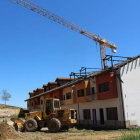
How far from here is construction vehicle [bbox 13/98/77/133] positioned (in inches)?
746

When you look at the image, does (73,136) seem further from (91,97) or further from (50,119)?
(91,97)

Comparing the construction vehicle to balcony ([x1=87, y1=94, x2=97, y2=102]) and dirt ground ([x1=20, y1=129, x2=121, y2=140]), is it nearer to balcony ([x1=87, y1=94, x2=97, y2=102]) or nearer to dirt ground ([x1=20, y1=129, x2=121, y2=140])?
dirt ground ([x1=20, y1=129, x2=121, y2=140])

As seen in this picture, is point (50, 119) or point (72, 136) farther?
point (50, 119)

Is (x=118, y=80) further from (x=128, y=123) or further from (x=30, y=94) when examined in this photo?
(x=30, y=94)

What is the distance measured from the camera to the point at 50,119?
1972 centimetres

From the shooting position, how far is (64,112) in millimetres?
19484

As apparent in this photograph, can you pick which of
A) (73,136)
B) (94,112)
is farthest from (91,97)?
(73,136)

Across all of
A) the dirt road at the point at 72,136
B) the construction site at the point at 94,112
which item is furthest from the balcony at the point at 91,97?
the dirt road at the point at 72,136

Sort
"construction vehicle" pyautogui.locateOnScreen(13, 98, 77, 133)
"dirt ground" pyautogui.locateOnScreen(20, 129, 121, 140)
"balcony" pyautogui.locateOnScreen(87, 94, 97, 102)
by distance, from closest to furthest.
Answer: "dirt ground" pyautogui.locateOnScreen(20, 129, 121, 140)
"construction vehicle" pyautogui.locateOnScreen(13, 98, 77, 133)
"balcony" pyautogui.locateOnScreen(87, 94, 97, 102)

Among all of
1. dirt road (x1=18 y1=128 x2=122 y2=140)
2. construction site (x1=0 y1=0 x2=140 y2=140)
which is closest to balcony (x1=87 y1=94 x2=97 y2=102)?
construction site (x1=0 y1=0 x2=140 y2=140)

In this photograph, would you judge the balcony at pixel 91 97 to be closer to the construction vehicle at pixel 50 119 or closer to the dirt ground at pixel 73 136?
the construction vehicle at pixel 50 119

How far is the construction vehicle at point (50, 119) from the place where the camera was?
18953 millimetres

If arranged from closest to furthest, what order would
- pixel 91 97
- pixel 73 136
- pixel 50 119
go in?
pixel 73 136 → pixel 50 119 → pixel 91 97

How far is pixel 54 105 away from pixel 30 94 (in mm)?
51329
